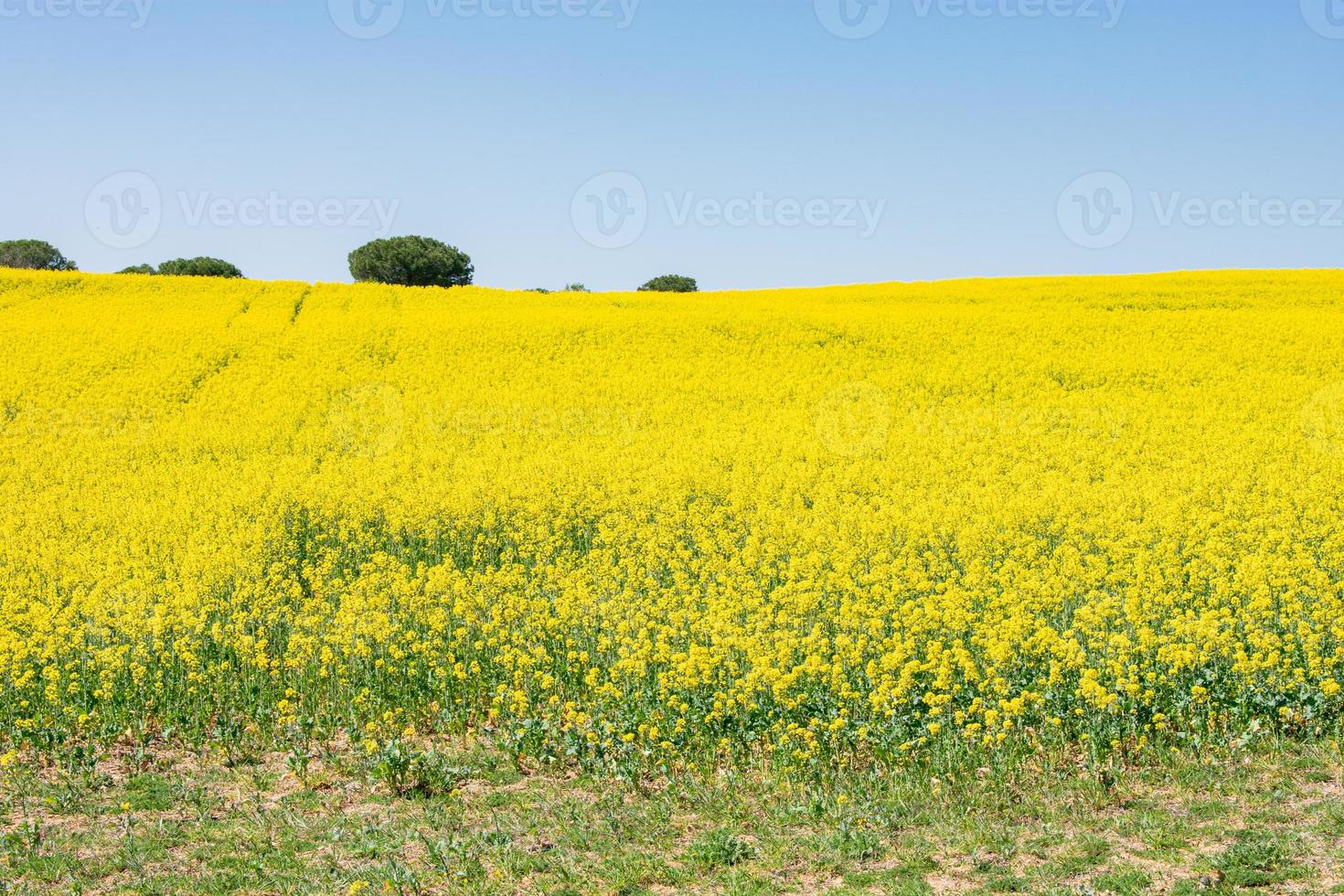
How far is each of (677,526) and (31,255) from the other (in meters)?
83.6

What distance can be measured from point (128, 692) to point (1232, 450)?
2110 centimetres

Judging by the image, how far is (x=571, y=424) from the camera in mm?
25750

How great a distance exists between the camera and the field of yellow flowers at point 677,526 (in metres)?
10.0

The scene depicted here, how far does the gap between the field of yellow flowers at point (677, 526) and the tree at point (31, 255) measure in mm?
51887

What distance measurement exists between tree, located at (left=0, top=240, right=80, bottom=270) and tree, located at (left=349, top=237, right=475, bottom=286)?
1030 inches

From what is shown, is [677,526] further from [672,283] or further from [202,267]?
[672,283]

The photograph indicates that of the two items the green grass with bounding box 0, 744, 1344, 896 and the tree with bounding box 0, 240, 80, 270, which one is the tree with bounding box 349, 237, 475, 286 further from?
the green grass with bounding box 0, 744, 1344, 896

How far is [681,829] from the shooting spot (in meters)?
7.92

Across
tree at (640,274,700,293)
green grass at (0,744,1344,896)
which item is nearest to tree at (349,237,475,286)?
tree at (640,274,700,293)

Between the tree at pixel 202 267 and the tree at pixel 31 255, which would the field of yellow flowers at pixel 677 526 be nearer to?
the tree at pixel 202 267

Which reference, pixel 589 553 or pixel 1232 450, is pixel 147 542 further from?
pixel 1232 450

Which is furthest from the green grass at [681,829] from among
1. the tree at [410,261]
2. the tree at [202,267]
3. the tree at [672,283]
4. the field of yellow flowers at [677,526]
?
the tree at [672,283]

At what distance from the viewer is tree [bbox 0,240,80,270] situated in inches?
3138

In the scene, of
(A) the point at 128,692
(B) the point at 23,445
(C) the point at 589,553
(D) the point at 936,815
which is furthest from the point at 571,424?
(D) the point at 936,815
